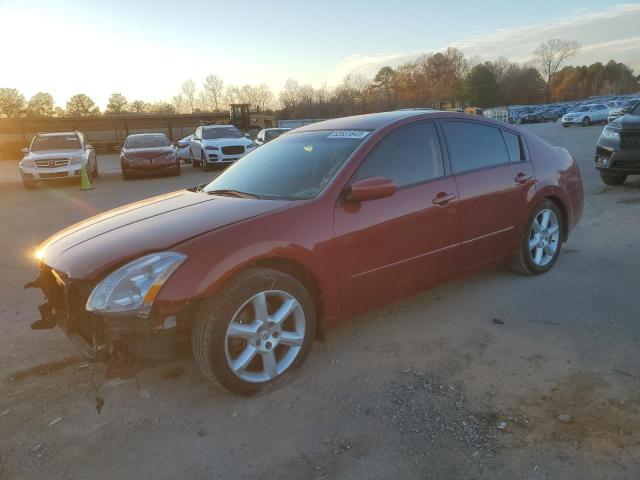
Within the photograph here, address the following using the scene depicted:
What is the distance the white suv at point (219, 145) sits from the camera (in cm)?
1823

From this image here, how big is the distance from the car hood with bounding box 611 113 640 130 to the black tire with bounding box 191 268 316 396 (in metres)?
7.89

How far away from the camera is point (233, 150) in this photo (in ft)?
60.5

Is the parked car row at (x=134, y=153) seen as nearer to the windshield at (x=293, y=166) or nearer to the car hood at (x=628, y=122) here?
the car hood at (x=628, y=122)

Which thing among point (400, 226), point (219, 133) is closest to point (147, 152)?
point (219, 133)

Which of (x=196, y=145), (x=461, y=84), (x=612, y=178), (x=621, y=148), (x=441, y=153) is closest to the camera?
(x=441, y=153)

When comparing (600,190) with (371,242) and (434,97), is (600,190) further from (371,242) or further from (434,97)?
(434,97)

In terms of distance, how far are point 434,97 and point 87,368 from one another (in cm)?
10823

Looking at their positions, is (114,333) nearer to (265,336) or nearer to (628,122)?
(265,336)

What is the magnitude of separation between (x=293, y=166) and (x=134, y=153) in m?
14.2

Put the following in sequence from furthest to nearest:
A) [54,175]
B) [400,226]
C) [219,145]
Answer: [219,145] → [54,175] → [400,226]

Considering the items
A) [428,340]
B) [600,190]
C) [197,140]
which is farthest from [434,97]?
[428,340]

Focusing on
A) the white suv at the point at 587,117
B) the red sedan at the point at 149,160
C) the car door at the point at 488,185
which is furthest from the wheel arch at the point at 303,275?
the white suv at the point at 587,117

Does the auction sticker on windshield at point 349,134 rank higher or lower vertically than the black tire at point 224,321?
higher

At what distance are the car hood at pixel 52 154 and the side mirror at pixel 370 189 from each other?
1425 centimetres
